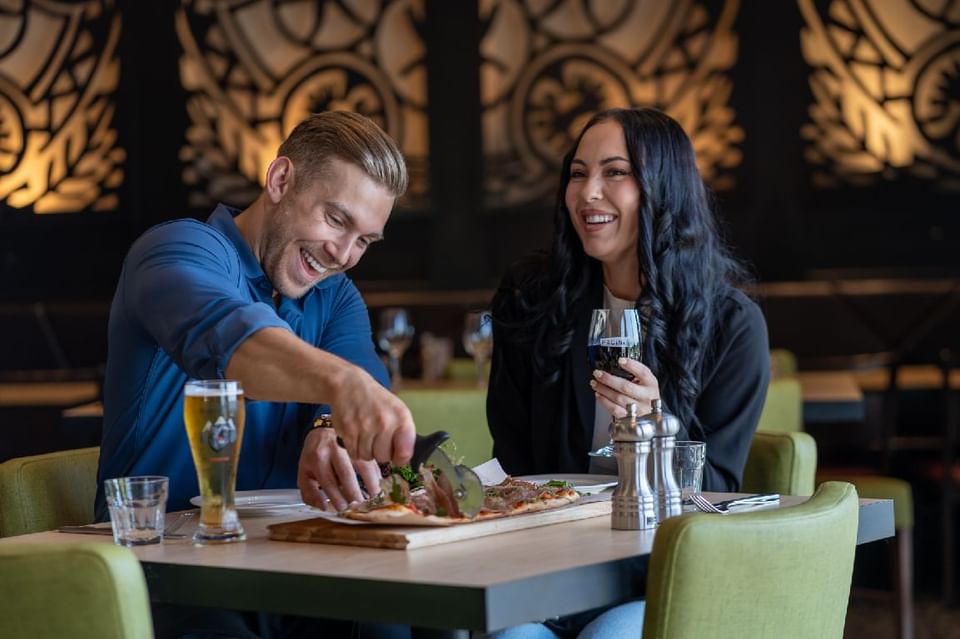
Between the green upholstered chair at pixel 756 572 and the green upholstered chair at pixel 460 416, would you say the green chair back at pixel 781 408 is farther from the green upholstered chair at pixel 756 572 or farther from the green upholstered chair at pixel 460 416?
the green upholstered chair at pixel 756 572

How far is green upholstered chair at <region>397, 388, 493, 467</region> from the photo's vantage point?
332cm

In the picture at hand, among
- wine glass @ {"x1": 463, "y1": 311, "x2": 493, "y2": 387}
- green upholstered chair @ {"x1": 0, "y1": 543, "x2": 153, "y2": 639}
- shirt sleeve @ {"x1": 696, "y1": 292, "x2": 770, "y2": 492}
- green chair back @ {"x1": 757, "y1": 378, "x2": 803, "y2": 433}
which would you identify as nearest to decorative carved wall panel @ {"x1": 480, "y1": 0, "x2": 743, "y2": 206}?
wine glass @ {"x1": 463, "y1": 311, "x2": 493, "y2": 387}

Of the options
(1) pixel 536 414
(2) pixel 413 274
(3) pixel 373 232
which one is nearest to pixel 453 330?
(2) pixel 413 274

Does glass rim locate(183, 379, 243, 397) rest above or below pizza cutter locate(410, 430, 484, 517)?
above

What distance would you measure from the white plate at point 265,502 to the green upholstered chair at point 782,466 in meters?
1.01

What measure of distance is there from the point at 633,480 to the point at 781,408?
2.04 m

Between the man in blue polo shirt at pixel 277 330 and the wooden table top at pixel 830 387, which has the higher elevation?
the man in blue polo shirt at pixel 277 330

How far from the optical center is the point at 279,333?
6.17 feet

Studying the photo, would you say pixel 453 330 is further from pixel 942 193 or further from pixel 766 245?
pixel 942 193

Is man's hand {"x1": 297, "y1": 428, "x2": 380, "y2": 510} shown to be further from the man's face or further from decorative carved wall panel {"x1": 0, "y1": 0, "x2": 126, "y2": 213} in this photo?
decorative carved wall panel {"x1": 0, "y1": 0, "x2": 126, "y2": 213}

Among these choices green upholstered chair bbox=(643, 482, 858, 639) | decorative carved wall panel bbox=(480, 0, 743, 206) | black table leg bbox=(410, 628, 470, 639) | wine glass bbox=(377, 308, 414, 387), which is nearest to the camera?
green upholstered chair bbox=(643, 482, 858, 639)

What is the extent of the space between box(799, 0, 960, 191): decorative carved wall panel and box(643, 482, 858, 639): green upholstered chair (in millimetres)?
4671

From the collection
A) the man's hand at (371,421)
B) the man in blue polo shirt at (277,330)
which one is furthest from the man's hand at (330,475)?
the man's hand at (371,421)

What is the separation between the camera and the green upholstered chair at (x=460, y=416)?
332 cm
